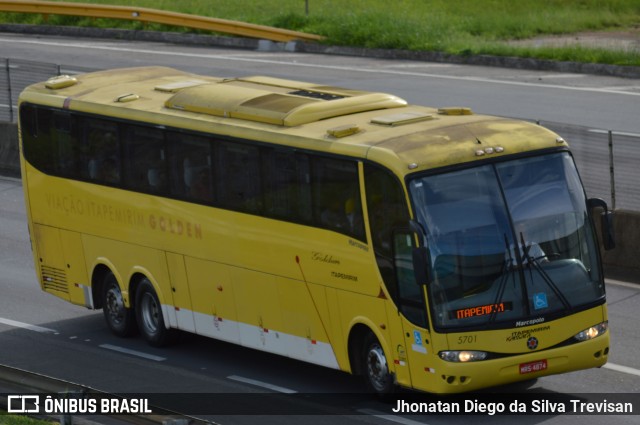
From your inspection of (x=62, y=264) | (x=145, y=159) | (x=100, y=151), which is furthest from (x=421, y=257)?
(x=62, y=264)

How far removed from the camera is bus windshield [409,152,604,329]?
42.3 ft

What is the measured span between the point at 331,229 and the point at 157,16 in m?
29.6

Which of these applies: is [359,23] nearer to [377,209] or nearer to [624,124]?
[624,124]

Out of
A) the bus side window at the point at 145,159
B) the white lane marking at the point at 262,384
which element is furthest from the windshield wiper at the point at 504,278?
the bus side window at the point at 145,159

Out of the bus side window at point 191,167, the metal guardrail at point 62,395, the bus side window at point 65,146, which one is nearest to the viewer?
the metal guardrail at point 62,395

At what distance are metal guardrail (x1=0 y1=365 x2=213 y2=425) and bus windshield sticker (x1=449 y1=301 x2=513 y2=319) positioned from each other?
2706mm

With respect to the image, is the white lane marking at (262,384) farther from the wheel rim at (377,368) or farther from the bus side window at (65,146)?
the bus side window at (65,146)

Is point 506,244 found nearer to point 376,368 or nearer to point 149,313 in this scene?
point 376,368

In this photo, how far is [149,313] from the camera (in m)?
17.0

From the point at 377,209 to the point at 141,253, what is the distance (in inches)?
169

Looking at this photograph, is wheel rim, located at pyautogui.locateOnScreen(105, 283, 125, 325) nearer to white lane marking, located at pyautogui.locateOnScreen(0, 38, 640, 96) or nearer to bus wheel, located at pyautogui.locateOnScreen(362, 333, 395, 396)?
bus wheel, located at pyautogui.locateOnScreen(362, 333, 395, 396)

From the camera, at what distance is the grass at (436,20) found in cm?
3697

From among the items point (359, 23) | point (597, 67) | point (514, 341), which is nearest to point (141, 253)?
point (514, 341)

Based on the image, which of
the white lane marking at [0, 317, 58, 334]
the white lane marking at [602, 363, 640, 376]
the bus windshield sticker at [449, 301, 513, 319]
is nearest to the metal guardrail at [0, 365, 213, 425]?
the bus windshield sticker at [449, 301, 513, 319]
